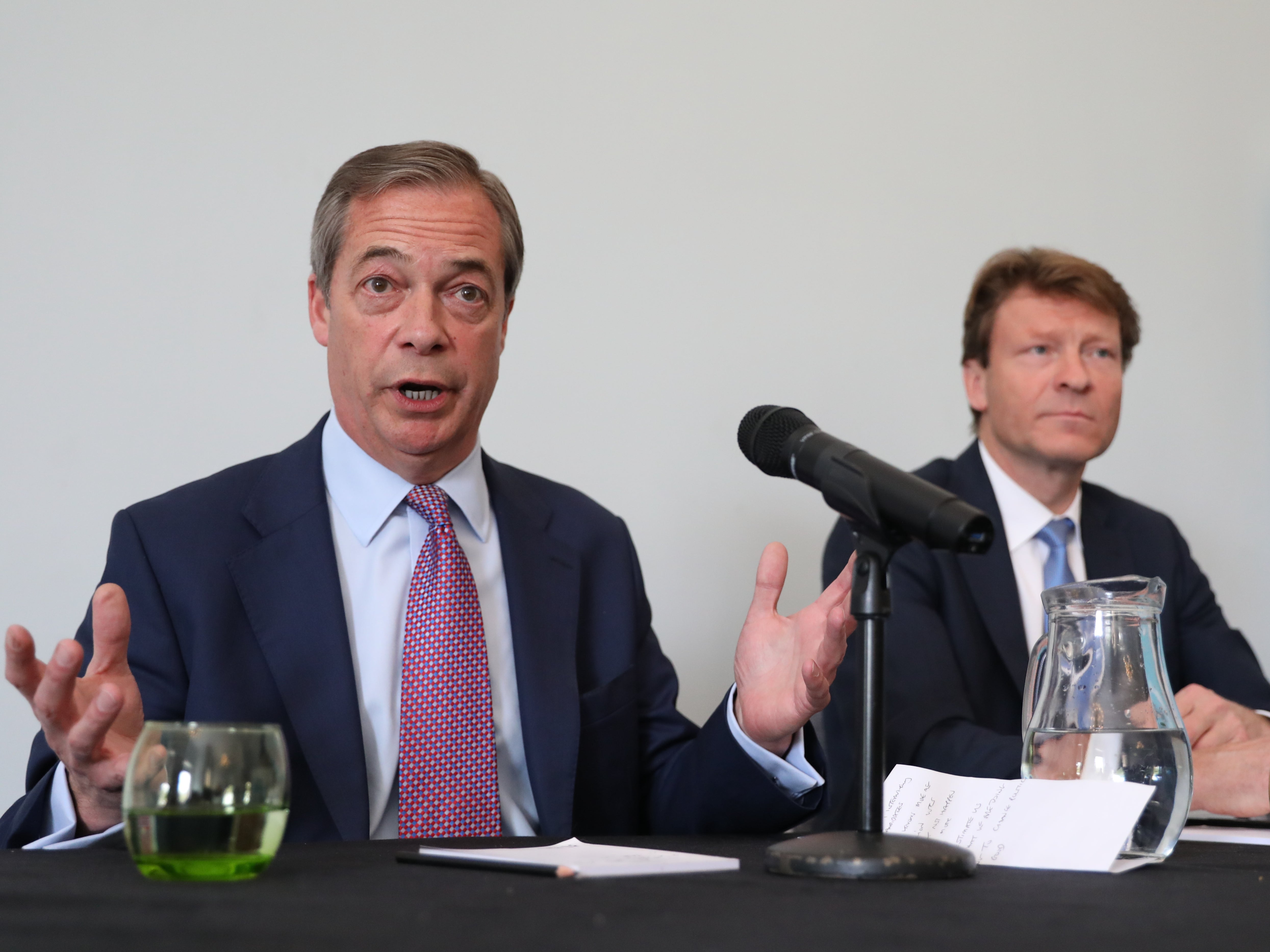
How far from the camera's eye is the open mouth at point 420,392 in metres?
1.63

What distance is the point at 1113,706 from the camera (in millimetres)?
1037

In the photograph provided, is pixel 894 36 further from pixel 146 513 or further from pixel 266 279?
pixel 146 513

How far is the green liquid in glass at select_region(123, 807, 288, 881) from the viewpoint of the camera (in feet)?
2.43

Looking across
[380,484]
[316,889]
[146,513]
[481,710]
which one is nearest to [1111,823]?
[316,889]

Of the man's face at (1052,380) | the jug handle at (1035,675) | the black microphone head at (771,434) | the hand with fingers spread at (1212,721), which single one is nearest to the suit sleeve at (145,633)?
the black microphone head at (771,434)

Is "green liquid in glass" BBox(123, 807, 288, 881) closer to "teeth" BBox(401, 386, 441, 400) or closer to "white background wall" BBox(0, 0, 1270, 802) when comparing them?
"teeth" BBox(401, 386, 441, 400)

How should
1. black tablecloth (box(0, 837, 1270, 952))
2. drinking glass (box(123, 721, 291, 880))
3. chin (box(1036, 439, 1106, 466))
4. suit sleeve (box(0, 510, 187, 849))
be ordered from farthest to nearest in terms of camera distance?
chin (box(1036, 439, 1106, 466)) → suit sleeve (box(0, 510, 187, 849)) → drinking glass (box(123, 721, 291, 880)) → black tablecloth (box(0, 837, 1270, 952))

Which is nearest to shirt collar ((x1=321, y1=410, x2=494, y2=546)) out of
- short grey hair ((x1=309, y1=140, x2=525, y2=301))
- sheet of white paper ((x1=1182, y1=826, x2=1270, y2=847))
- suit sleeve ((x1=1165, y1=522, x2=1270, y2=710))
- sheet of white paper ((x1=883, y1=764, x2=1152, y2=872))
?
short grey hair ((x1=309, y1=140, x2=525, y2=301))

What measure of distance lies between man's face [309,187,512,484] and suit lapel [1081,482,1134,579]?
46.1 inches

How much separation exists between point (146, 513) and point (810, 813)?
2.94 feet

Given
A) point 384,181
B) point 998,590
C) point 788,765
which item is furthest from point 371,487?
point 998,590

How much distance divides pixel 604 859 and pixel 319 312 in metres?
1.12

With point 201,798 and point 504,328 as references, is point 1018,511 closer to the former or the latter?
point 504,328

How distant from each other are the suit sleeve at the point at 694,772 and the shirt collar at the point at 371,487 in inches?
10.7
